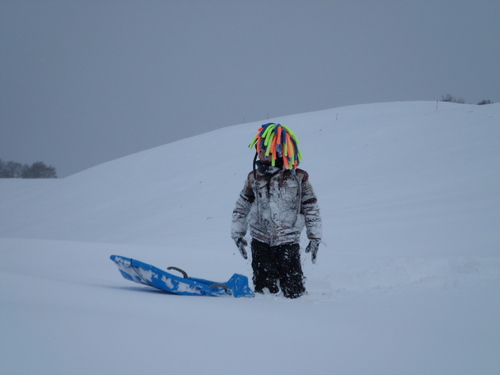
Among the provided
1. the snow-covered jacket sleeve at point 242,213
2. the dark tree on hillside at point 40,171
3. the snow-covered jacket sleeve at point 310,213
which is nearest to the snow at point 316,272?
the snow-covered jacket sleeve at point 310,213

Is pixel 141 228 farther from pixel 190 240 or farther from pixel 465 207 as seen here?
pixel 465 207

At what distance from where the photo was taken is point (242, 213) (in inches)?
159

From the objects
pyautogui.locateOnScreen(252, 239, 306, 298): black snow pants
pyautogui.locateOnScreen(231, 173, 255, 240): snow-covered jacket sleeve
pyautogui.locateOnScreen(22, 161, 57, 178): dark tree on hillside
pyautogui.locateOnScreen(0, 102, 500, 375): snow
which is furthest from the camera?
pyautogui.locateOnScreen(22, 161, 57, 178): dark tree on hillside

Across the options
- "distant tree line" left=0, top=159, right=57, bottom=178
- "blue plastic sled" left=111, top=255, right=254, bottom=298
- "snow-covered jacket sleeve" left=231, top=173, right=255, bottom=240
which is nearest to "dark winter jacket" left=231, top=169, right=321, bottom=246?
"snow-covered jacket sleeve" left=231, top=173, right=255, bottom=240

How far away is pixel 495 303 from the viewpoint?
225cm

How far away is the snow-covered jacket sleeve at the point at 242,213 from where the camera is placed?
13.2ft

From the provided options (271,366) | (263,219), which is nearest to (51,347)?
(271,366)

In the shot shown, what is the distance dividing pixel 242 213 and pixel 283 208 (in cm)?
43

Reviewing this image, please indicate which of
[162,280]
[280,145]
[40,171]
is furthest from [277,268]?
[40,171]

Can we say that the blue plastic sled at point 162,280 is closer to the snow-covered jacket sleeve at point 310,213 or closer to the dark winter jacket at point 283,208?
the dark winter jacket at point 283,208

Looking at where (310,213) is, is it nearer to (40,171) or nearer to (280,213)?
(280,213)

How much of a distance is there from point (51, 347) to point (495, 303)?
6.70 ft

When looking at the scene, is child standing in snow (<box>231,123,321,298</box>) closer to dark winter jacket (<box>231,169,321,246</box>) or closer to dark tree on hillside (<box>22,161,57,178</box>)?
dark winter jacket (<box>231,169,321,246</box>)

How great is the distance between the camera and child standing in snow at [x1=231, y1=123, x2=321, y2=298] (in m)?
3.78
